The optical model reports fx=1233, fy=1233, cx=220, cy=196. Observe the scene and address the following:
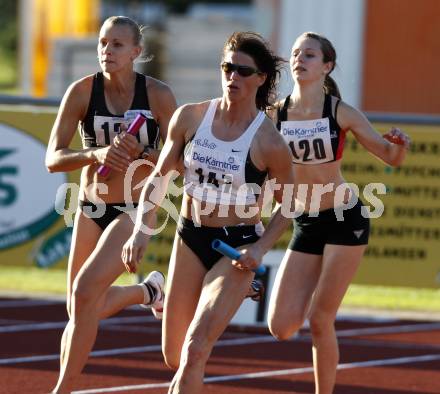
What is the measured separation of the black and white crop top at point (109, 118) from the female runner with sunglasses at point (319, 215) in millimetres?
828

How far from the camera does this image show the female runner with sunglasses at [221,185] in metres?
6.08

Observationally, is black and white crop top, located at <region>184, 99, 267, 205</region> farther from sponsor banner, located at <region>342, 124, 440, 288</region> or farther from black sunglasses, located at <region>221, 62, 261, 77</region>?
sponsor banner, located at <region>342, 124, 440, 288</region>

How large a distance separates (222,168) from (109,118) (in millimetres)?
1151

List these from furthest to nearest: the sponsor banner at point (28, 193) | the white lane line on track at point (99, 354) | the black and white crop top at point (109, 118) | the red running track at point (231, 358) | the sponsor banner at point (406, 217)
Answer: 1. the sponsor banner at point (28, 193)
2. the sponsor banner at point (406, 217)
3. the white lane line on track at point (99, 354)
4. the red running track at point (231, 358)
5. the black and white crop top at point (109, 118)

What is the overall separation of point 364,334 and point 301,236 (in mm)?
3735

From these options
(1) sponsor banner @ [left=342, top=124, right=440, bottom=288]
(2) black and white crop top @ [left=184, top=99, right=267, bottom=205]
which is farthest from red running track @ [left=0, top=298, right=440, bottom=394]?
(2) black and white crop top @ [left=184, top=99, right=267, bottom=205]

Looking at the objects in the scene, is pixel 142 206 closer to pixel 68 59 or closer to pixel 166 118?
pixel 166 118

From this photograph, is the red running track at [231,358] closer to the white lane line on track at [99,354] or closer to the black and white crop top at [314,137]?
the white lane line on track at [99,354]

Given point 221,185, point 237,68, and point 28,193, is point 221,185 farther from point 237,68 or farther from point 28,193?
point 28,193

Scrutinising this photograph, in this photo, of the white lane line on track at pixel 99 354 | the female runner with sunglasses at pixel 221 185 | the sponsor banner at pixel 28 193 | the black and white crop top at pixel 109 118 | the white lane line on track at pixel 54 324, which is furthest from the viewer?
the sponsor banner at pixel 28 193

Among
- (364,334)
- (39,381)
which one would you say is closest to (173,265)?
(39,381)

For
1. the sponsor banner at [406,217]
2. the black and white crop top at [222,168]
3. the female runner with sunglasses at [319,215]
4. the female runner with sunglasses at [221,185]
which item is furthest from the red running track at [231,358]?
the black and white crop top at [222,168]

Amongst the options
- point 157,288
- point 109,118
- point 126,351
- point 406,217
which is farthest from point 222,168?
point 406,217

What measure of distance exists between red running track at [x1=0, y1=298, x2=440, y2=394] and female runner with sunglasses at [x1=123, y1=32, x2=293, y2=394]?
2.13m
